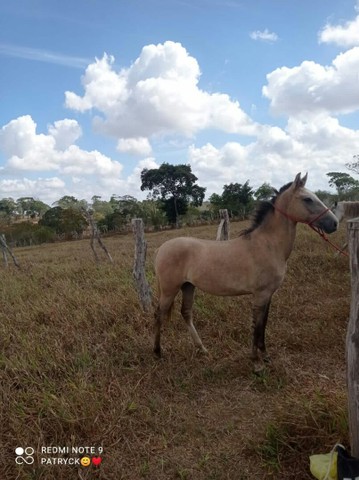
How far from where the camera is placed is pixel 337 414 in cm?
248

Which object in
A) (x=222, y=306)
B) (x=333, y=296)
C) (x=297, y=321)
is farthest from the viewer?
(x=333, y=296)

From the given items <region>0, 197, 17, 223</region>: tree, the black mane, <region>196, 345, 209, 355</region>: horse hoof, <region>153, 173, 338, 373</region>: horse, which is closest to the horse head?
<region>153, 173, 338, 373</region>: horse

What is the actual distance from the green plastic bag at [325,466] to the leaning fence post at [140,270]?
3783 mm

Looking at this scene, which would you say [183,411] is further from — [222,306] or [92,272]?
A: [92,272]

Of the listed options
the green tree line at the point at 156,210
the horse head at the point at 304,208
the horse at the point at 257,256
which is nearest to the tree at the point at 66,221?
the green tree line at the point at 156,210

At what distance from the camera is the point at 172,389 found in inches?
143

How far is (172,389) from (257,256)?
1.76m

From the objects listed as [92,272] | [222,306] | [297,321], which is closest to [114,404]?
[222,306]

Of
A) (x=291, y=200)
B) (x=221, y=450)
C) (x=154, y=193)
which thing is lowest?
(x=221, y=450)

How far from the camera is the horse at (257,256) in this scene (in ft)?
12.5

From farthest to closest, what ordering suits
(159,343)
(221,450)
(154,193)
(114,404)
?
(154,193) → (159,343) → (114,404) → (221,450)

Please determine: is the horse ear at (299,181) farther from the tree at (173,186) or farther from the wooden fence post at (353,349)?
the tree at (173,186)

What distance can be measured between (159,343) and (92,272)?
5.10 m

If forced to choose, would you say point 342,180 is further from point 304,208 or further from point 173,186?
point 304,208
